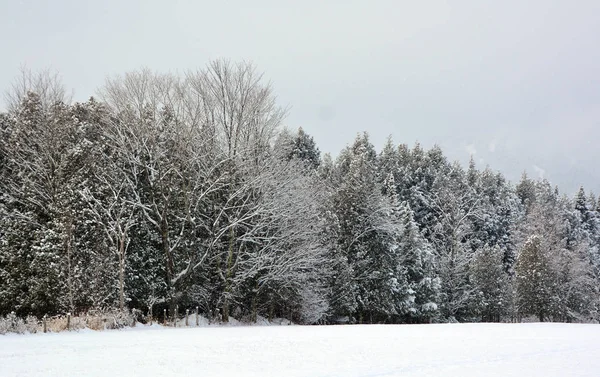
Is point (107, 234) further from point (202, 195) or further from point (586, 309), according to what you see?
point (586, 309)

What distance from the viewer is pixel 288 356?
12.1 meters

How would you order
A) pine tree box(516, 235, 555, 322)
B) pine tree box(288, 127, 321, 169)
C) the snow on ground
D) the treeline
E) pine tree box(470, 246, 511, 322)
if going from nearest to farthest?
the snow on ground → the treeline → pine tree box(516, 235, 555, 322) → pine tree box(470, 246, 511, 322) → pine tree box(288, 127, 321, 169)

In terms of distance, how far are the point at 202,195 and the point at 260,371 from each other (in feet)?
55.6

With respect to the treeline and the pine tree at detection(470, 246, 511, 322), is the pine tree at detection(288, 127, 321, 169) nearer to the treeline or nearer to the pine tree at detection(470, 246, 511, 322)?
the pine tree at detection(470, 246, 511, 322)

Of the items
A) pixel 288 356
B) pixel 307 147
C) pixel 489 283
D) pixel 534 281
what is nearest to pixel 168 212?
pixel 288 356

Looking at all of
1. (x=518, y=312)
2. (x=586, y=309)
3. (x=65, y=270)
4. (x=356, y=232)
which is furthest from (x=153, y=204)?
(x=586, y=309)

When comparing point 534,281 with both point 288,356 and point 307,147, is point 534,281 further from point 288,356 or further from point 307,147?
point 288,356

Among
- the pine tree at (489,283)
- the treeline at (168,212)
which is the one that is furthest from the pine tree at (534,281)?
the treeline at (168,212)

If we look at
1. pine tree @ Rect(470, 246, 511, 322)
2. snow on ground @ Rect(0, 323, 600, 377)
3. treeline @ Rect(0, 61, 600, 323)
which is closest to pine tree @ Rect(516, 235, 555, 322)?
pine tree @ Rect(470, 246, 511, 322)

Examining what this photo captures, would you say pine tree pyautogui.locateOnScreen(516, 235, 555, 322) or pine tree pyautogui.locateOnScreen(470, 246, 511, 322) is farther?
pine tree pyautogui.locateOnScreen(470, 246, 511, 322)

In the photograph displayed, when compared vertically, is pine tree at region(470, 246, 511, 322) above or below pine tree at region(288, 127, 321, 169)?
below

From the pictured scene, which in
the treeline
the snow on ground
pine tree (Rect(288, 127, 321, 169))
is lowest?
the snow on ground

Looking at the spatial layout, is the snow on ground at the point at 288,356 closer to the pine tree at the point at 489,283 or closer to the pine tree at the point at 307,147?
the pine tree at the point at 489,283

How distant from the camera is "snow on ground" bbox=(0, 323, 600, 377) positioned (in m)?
10.2
